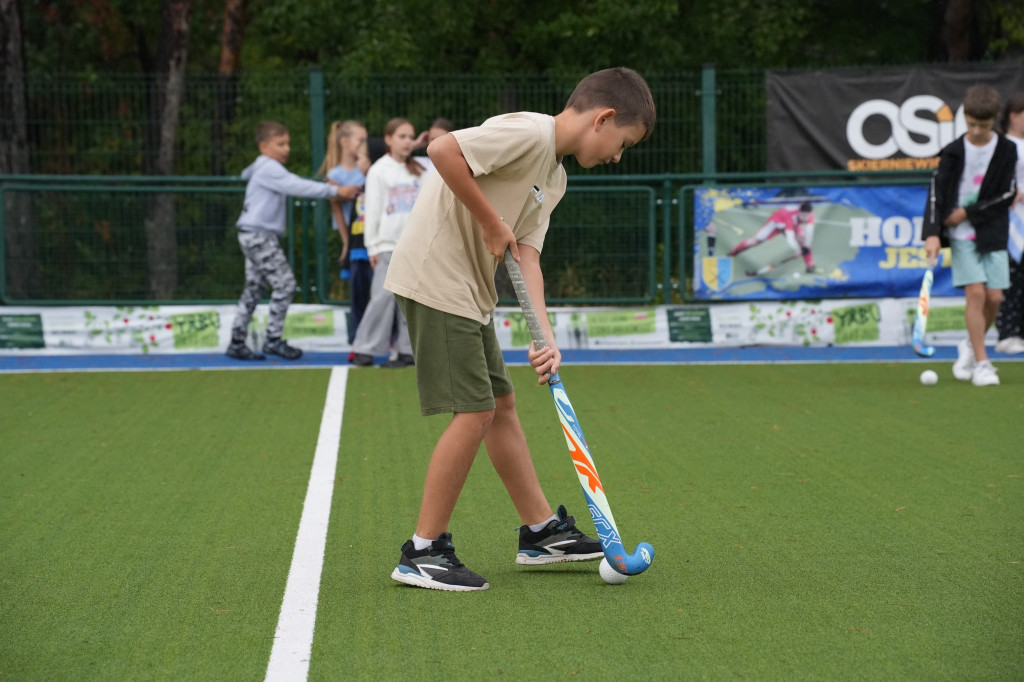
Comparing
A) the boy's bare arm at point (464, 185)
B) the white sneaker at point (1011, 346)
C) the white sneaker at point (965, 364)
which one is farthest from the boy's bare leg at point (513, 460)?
the white sneaker at point (1011, 346)

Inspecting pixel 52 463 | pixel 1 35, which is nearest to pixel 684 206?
pixel 52 463

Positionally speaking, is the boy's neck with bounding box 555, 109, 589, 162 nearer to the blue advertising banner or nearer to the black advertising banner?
the blue advertising banner

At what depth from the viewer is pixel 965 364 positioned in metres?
9.45

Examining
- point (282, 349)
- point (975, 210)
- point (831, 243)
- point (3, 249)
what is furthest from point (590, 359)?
point (3, 249)

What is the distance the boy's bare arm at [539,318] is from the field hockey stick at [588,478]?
2 centimetres

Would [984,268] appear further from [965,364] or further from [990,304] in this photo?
[965,364]

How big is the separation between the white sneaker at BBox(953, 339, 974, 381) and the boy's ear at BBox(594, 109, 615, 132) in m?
6.06

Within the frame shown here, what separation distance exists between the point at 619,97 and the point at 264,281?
7489mm

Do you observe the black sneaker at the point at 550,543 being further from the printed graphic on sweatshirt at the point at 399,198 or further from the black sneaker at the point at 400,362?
the black sneaker at the point at 400,362

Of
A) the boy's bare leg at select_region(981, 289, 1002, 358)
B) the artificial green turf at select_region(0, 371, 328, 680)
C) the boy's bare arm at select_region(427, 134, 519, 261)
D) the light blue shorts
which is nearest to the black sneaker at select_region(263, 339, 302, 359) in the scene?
the artificial green turf at select_region(0, 371, 328, 680)

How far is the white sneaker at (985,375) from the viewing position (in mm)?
9039

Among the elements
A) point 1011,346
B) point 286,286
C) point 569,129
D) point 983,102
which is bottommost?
point 1011,346

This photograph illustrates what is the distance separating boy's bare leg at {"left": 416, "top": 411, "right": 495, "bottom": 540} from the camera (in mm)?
4199

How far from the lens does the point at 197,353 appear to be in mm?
12016
